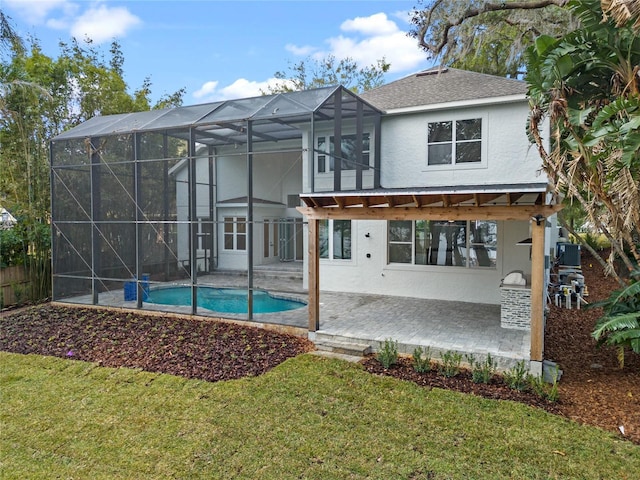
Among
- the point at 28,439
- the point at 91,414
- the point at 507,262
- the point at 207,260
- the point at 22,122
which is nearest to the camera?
the point at 28,439

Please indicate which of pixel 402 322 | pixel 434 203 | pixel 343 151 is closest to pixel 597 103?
pixel 434 203

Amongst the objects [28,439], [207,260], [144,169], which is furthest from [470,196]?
[207,260]

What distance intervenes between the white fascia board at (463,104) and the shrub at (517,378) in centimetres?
697

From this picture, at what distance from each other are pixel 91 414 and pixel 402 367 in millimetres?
4577

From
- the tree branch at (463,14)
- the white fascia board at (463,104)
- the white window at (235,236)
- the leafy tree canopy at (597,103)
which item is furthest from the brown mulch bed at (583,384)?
the white window at (235,236)

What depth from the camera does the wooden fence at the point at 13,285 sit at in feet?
39.3

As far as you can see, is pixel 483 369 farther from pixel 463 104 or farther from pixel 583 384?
pixel 463 104

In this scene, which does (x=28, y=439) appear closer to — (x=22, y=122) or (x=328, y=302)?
(x=328, y=302)

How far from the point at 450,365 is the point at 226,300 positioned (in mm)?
7539

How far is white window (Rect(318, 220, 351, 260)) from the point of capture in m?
12.8

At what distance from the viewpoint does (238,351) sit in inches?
305

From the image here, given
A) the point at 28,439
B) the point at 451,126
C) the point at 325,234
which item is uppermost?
the point at 451,126

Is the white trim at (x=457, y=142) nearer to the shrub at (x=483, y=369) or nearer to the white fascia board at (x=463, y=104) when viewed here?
the white fascia board at (x=463, y=104)

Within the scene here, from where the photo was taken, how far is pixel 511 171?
10.8m
